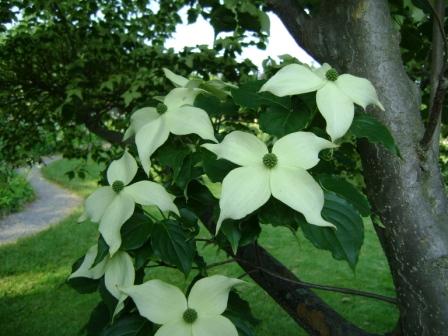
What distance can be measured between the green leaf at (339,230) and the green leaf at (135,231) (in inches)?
10.6

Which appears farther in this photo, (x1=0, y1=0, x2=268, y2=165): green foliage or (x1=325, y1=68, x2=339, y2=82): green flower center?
(x1=0, y1=0, x2=268, y2=165): green foliage

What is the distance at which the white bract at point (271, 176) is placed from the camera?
0.65m

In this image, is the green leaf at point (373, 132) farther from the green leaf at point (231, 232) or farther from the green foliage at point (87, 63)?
the green foliage at point (87, 63)

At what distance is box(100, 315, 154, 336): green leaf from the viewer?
780 mm

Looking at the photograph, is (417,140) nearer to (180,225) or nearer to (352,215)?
(352,215)

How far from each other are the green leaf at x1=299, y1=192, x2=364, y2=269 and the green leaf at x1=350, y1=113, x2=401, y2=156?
109 millimetres

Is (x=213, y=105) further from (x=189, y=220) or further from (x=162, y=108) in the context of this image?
(x=189, y=220)

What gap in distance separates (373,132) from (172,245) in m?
0.37

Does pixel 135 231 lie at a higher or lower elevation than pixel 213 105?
lower

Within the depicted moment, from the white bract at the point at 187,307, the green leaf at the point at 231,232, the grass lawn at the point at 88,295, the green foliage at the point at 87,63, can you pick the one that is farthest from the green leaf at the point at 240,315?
the grass lawn at the point at 88,295

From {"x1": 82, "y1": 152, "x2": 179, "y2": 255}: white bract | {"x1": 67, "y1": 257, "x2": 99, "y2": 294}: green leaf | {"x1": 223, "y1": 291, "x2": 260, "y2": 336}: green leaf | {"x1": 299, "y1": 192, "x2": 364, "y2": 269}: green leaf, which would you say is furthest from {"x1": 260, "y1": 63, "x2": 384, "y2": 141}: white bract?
{"x1": 67, "y1": 257, "x2": 99, "y2": 294}: green leaf

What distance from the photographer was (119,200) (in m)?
0.79

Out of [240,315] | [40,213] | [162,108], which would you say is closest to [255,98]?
[162,108]

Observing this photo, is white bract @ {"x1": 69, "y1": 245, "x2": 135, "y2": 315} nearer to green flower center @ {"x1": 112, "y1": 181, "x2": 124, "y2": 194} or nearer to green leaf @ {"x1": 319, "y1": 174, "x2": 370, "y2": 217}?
green flower center @ {"x1": 112, "y1": 181, "x2": 124, "y2": 194}
